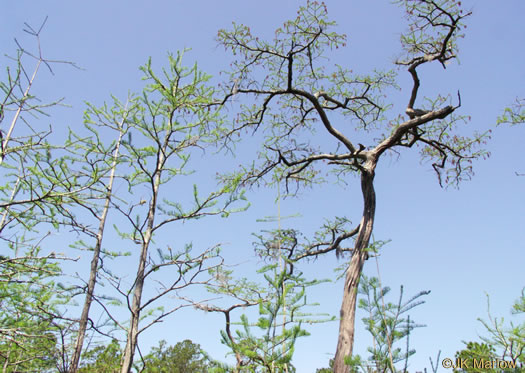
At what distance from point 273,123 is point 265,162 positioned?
1.07 meters

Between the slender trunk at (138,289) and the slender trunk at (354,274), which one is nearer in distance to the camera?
the slender trunk at (138,289)

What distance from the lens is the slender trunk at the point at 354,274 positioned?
14.8 ft

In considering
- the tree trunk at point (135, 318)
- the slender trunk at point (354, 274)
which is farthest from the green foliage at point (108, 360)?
the slender trunk at point (354, 274)

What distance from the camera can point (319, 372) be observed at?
2598 cm

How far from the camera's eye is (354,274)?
519 centimetres

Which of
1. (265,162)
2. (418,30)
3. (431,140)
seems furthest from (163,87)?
(431,140)

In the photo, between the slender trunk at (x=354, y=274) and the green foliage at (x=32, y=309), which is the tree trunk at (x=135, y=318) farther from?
the slender trunk at (x=354, y=274)

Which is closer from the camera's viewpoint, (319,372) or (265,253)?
(265,253)

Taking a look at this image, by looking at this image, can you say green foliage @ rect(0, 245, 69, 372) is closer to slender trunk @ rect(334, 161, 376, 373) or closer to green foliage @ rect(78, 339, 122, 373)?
green foliage @ rect(78, 339, 122, 373)

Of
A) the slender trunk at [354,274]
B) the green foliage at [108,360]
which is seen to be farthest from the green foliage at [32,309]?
the slender trunk at [354,274]

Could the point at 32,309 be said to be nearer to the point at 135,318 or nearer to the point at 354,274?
the point at 135,318

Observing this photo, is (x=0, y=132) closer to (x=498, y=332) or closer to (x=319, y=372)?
(x=498, y=332)

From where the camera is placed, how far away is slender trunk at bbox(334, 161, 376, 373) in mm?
4520

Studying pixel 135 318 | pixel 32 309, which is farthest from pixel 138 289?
pixel 32 309
